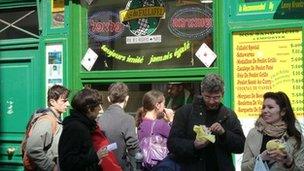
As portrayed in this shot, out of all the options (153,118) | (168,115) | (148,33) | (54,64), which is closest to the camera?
(153,118)

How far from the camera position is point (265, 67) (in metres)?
5.98

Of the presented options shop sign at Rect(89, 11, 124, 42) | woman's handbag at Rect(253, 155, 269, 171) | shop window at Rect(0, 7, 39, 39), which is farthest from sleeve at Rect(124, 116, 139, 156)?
shop window at Rect(0, 7, 39, 39)

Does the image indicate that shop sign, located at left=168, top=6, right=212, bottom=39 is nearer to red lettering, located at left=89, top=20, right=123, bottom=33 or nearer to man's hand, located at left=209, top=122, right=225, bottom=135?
red lettering, located at left=89, top=20, right=123, bottom=33

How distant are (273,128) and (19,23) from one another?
4662 millimetres

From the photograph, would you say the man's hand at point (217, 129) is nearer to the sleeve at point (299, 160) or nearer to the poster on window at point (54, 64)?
the sleeve at point (299, 160)

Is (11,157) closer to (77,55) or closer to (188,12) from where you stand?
(77,55)

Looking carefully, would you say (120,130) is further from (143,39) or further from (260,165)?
(260,165)

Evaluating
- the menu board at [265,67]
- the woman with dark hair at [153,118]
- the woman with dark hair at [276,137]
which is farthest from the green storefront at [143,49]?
the woman with dark hair at [276,137]

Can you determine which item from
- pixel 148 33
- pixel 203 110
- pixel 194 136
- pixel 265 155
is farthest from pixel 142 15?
pixel 265 155

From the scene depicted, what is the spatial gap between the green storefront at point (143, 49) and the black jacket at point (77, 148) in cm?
212

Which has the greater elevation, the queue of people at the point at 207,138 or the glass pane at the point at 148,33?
the glass pane at the point at 148,33

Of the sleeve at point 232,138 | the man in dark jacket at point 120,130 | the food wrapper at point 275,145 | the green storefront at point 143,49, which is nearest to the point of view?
the food wrapper at point 275,145

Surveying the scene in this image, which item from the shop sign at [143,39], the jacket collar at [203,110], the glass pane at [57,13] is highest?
the glass pane at [57,13]

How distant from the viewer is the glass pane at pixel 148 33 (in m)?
6.60
